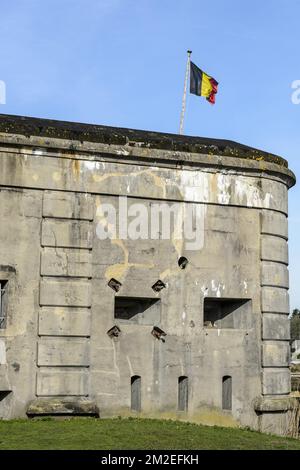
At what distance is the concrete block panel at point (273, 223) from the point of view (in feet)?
44.5

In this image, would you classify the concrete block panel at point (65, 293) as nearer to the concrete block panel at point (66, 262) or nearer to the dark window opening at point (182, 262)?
the concrete block panel at point (66, 262)

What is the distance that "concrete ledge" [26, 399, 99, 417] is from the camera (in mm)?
11586

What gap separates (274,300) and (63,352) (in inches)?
156

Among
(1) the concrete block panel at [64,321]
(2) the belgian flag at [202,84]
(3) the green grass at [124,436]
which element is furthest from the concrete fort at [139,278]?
(2) the belgian flag at [202,84]

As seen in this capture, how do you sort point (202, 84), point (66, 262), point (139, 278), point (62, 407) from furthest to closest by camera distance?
1. point (202, 84)
2. point (139, 278)
3. point (66, 262)
4. point (62, 407)

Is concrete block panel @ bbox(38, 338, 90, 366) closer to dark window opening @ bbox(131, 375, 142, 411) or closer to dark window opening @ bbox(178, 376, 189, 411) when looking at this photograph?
dark window opening @ bbox(131, 375, 142, 411)

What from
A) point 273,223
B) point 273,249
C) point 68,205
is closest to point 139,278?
point 68,205

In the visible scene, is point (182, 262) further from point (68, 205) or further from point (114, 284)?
point (68, 205)

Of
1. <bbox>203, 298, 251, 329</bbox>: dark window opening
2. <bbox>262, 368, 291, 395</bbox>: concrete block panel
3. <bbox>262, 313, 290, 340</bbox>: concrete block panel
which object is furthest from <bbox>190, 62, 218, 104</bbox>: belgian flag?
<bbox>262, 368, 291, 395</bbox>: concrete block panel

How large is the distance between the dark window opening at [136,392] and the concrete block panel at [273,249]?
3152 mm

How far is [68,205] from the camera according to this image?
1230cm
